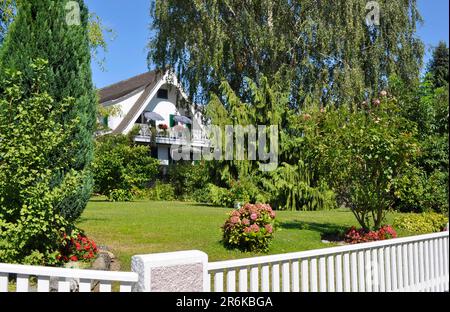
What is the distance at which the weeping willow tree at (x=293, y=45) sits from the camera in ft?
66.4

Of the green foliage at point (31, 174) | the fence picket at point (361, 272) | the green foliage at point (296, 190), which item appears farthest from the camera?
the green foliage at point (296, 190)

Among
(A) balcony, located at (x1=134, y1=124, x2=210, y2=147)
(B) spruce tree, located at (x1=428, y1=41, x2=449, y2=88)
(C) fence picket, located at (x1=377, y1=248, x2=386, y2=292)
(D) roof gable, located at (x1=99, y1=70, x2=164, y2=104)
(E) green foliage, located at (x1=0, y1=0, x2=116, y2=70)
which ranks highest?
(D) roof gable, located at (x1=99, y1=70, x2=164, y2=104)

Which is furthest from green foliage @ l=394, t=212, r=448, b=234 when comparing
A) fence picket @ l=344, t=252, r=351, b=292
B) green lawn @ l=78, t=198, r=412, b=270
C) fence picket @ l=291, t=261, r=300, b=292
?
fence picket @ l=291, t=261, r=300, b=292

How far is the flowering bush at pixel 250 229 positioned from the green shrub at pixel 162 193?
1689cm

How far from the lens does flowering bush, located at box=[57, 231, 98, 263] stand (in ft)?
23.3

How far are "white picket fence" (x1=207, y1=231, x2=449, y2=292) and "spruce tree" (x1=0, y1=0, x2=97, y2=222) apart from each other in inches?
142

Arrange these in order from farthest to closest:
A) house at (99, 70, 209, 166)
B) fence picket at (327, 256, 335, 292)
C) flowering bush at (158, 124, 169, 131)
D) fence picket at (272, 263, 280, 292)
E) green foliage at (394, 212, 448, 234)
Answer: flowering bush at (158, 124, 169, 131)
house at (99, 70, 209, 166)
green foliage at (394, 212, 448, 234)
fence picket at (327, 256, 335, 292)
fence picket at (272, 263, 280, 292)

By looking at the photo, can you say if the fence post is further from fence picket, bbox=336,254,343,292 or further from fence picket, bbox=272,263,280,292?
fence picket, bbox=336,254,343,292

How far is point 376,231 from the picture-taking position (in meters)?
10.0

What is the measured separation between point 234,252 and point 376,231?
3.61 meters

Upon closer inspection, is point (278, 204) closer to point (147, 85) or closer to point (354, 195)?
point (354, 195)

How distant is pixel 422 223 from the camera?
1256 cm

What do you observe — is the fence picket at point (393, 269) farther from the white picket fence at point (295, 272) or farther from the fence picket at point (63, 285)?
the fence picket at point (63, 285)

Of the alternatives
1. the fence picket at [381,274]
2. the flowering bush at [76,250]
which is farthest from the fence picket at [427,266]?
the flowering bush at [76,250]
